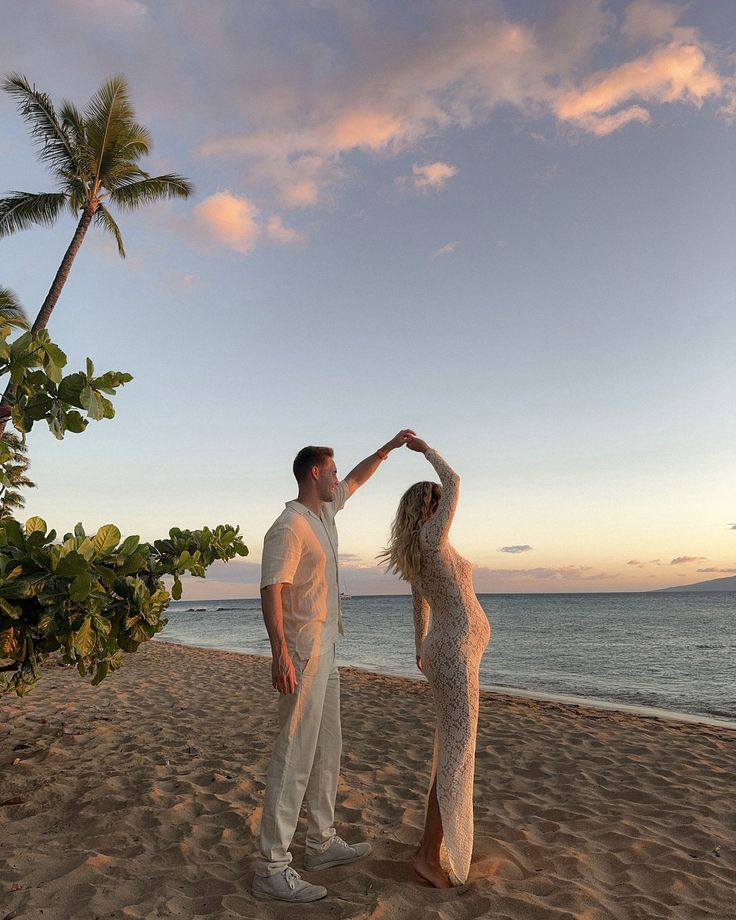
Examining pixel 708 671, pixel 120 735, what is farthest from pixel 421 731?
pixel 708 671

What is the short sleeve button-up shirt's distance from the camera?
3328mm

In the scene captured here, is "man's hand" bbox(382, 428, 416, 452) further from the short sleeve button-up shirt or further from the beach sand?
the beach sand

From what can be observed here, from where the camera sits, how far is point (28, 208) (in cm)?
1549

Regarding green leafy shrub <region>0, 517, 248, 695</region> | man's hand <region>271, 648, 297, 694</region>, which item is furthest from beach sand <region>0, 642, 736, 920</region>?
green leafy shrub <region>0, 517, 248, 695</region>

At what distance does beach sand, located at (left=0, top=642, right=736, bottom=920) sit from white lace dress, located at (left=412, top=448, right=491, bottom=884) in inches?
14.9

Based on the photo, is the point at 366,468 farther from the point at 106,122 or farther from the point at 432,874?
the point at 106,122

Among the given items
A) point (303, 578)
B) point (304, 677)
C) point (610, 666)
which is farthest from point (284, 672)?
point (610, 666)

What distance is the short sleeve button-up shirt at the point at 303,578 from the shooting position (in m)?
3.33

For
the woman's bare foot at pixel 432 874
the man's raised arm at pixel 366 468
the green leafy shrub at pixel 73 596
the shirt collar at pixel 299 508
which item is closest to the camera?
the green leafy shrub at pixel 73 596

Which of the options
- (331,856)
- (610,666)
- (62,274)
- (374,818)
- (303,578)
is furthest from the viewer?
(610,666)

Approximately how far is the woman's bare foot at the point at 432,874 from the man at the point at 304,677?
44 centimetres

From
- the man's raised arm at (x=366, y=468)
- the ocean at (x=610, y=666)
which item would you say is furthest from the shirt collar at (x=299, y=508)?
the ocean at (x=610, y=666)

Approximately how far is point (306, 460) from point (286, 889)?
219 cm

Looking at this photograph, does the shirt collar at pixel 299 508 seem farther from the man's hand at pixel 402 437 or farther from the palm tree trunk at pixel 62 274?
the palm tree trunk at pixel 62 274
